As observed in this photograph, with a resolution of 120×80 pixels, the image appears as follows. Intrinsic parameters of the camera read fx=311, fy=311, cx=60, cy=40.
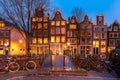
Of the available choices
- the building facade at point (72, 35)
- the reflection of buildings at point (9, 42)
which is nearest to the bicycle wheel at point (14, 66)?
the building facade at point (72, 35)

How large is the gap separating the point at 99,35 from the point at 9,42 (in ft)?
→ 80.6

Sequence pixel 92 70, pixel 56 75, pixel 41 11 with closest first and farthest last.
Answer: pixel 56 75 → pixel 92 70 → pixel 41 11

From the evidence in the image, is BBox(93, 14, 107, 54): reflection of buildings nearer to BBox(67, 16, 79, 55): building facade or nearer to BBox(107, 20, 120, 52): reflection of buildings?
BBox(107, 20, 120, 52): reflection of buildings

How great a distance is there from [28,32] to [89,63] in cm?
1528

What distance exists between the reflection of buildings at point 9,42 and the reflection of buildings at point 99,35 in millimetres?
19703

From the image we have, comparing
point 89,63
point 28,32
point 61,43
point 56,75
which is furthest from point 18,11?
point 61,43

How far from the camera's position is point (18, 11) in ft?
134

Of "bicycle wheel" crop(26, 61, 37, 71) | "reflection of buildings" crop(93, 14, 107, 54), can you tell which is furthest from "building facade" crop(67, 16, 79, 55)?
"bicycle wheel" crop(26, 61, 37, 71)

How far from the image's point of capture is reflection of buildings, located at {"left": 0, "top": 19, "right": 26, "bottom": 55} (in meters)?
84.1

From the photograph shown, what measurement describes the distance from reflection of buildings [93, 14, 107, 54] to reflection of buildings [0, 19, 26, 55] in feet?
64.6

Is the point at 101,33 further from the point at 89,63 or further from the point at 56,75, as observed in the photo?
the point at 56,75

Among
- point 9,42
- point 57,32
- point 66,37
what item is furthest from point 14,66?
point 9,42

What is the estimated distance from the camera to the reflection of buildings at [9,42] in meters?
84.1

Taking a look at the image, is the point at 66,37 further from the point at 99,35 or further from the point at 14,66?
the point at 14,66
